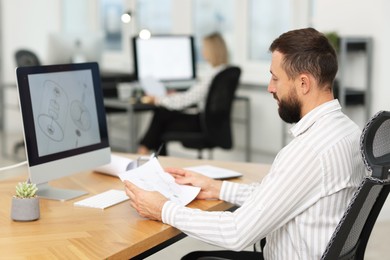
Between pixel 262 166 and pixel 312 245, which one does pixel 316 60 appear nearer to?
pixel 312 245

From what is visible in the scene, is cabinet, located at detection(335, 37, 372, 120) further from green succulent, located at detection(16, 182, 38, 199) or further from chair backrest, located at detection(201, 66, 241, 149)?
green succulent, located at detection(16, 182, 38, 199)

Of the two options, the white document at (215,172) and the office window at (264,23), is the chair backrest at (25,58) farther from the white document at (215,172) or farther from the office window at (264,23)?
the white document at (215,172)

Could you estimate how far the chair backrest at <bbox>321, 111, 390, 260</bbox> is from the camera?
166 cm

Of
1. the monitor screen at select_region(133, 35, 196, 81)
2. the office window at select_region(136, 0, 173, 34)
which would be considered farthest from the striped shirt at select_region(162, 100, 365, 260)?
the office window at select_region(136, 0, 173, 34)

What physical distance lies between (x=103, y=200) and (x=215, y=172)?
59cm

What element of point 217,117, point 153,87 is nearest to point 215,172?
point 217,117

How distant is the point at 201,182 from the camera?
2469mm

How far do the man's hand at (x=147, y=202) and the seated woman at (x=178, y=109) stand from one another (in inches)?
139

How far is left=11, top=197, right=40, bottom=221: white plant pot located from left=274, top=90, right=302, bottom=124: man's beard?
2.66 feet

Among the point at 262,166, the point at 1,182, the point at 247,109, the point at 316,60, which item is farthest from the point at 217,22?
the point at 316,60

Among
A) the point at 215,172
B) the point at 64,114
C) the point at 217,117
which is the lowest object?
the point at 217,117

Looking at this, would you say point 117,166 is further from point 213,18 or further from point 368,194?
point 213,18

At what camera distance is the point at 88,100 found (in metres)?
2.63

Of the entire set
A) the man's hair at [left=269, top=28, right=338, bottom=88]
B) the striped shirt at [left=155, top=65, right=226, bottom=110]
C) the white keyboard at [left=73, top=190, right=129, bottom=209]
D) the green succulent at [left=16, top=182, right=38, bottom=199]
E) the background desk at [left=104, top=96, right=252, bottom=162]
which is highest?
the man's hair at [left=269, top=28, right=338, bottom=88]
